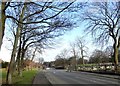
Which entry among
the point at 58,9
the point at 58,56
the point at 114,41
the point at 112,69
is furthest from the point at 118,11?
the point at 58,56

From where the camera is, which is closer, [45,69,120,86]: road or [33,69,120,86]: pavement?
[33,69,120,86]: pavement

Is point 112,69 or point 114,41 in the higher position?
point 114,41

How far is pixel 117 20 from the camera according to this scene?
151 ft

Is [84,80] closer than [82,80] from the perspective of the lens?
Yes

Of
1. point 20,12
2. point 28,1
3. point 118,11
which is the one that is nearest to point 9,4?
point 28,1

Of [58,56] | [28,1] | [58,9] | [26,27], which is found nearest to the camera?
[28,1]

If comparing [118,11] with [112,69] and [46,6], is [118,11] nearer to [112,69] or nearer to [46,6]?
[112,69]

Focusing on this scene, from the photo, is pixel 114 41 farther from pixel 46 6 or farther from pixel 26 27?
pixel 46 6

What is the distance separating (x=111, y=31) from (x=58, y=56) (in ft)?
376

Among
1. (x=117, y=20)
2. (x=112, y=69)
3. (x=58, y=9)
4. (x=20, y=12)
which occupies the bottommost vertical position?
(x=112, y=69)

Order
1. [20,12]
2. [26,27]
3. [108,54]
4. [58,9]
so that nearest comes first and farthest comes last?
[58,9] → [20,12] → [26,27] → [108,54]

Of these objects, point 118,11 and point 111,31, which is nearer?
point 118,11

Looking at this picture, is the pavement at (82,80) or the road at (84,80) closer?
the pavement at (82,80)

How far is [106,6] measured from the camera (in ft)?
151
